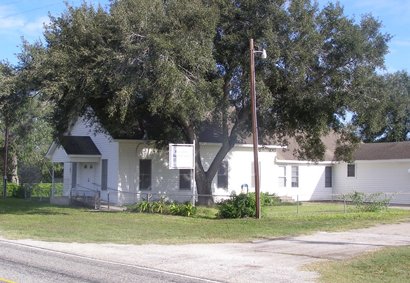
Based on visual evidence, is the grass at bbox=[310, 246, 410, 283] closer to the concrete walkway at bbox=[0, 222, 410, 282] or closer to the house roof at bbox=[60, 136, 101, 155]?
the concrete walkway at bbox=[0, 222, 410, 282]

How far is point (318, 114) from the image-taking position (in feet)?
83.3

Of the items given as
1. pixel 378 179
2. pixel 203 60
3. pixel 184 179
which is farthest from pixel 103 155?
pixel 378 179

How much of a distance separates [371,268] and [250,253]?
3367 millimetres

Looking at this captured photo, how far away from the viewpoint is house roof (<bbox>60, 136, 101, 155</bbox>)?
104 ft

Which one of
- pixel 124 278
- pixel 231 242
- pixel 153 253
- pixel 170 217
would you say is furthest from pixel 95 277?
pixel 170 217

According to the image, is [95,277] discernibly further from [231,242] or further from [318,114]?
[318,114]

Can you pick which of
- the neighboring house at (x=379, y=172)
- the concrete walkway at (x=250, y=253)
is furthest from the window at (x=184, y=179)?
the concrete walkway at (x=250, y=253)

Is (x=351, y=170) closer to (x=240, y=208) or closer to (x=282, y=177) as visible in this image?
A: (x=282, y=177)

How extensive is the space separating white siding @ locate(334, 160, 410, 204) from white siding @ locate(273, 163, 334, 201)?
112 cm

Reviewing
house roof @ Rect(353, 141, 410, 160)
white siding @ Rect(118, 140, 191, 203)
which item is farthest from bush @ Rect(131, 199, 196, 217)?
house roof @ Rect(353, 141, 410, 160)

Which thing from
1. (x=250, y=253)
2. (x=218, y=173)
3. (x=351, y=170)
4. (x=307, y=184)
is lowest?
(x=250, y=253)

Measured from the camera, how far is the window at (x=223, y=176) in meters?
33.7

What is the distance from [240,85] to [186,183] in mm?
9555

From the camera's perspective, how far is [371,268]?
11195 mm
